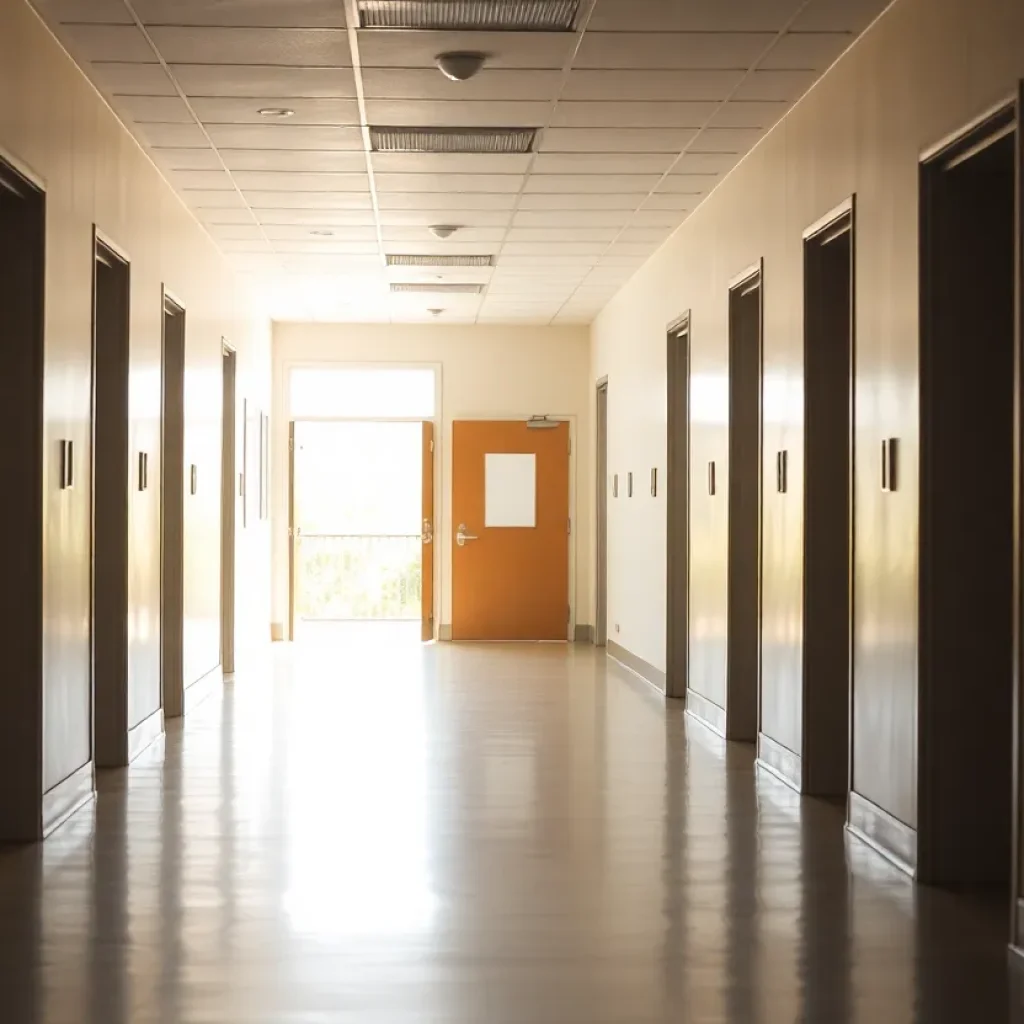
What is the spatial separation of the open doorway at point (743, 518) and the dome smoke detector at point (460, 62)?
2.34m

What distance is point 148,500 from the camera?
7312mm

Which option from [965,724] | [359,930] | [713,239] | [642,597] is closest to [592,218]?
[713,239]

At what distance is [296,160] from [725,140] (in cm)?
214

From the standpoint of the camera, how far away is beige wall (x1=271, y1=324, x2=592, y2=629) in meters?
13.7

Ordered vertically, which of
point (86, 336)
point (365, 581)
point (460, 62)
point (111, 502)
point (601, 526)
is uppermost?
point (460, 62)

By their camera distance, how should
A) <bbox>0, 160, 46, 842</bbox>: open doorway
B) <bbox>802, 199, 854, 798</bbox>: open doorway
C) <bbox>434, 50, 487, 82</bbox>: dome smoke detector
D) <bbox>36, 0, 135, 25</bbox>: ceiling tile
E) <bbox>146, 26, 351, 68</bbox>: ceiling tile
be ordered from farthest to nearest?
1. <bbox>802, 199, 854, 798</bbox>: open doorway
2. <bbox>434, 50, 487, 82</bbox>: dome smoke detector
3. <bbox>146, 26, 351, 68</bbox>: ceiling tile
4. <bbox>0, 160, 46, 842</bbox>: open doorway
5. <bbox>36, 0, 135, 25</bbox>: ceiling tile

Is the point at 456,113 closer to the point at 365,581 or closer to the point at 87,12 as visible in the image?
the point at 87,12

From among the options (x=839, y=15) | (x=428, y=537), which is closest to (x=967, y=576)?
(x=839, y=15)

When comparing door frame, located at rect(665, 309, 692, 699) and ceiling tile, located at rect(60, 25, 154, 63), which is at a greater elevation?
A: ceiling tile, located at rect(60, 25, 154, 63)

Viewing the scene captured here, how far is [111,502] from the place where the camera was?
21.9ft

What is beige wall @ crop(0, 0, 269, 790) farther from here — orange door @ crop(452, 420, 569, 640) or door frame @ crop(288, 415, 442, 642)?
orange door @ crop(452, 420, 569, 640)

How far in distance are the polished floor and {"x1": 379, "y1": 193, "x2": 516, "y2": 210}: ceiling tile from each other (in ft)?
10.1

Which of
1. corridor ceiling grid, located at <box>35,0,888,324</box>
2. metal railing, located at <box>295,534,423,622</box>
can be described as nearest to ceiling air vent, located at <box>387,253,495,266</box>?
corridor ceiling grid, located at <box>35,0,888,324</box>

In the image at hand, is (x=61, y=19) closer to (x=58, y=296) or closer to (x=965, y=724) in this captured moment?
(x=58, y=296)
